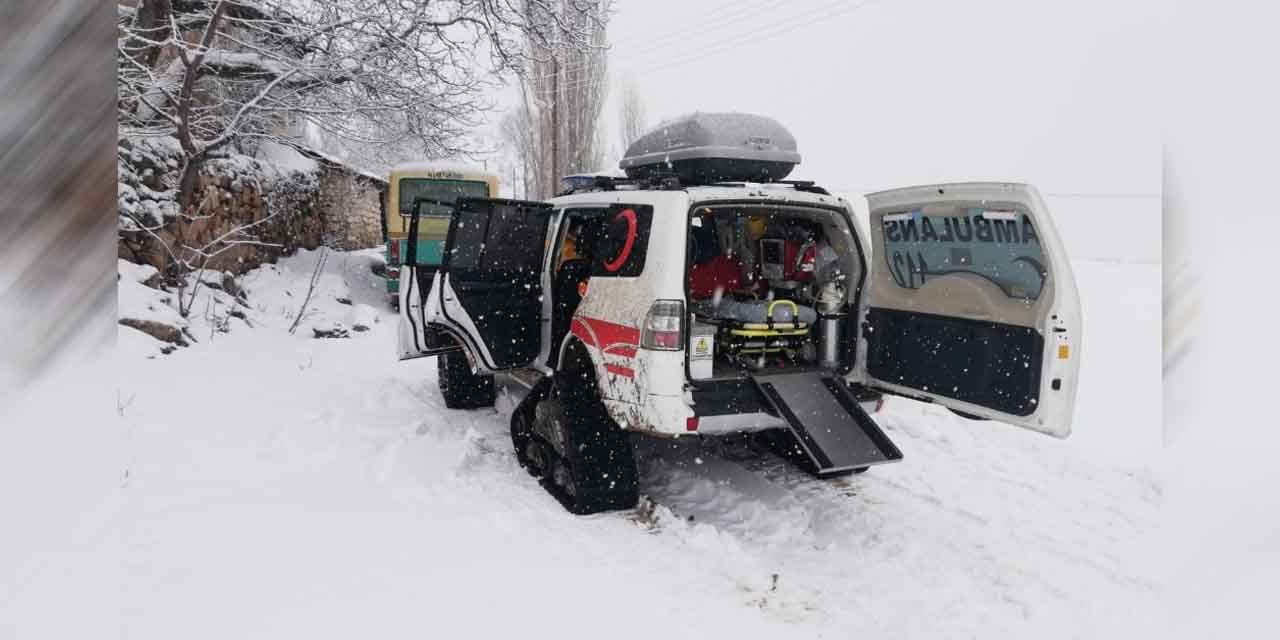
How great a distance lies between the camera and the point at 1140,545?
4.24 meters

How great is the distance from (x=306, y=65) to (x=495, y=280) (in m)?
5.91

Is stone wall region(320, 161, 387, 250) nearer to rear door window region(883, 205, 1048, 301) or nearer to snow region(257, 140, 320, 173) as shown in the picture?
snow region(257, 140, 320, 173)

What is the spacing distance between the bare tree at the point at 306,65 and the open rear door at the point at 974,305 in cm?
674

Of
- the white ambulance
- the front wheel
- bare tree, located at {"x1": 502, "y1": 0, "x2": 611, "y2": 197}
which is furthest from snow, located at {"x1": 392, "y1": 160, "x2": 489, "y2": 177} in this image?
the white ambulance

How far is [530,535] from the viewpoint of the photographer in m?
4.06

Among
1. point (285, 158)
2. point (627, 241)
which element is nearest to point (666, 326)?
point (627, 241)

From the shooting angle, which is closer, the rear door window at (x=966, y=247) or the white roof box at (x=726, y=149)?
the rear door window at (x=966, y=247)

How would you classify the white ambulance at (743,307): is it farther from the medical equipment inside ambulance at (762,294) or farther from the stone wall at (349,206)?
the stone wall at (349,206)

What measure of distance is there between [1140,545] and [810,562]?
1.96 meters

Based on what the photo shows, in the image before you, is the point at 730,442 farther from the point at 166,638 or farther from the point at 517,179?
the point at 517,179

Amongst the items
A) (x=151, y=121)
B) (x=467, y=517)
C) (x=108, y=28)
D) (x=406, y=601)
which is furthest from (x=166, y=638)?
(x=151, y=121)

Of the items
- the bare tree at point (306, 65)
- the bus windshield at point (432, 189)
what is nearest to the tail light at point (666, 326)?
the bare tree at point (306, 65)

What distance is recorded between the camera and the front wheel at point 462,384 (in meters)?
6.87

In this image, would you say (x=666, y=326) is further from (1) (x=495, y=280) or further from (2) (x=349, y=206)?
(2) (x=349, y=206)
